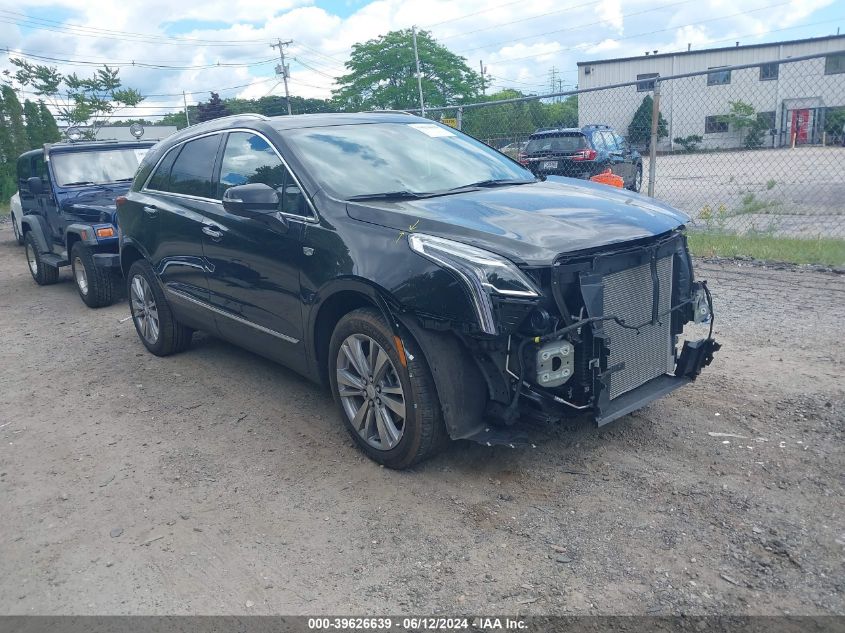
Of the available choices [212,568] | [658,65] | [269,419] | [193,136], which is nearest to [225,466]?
[269,419]

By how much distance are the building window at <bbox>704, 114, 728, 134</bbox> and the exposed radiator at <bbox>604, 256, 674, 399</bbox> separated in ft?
52.4

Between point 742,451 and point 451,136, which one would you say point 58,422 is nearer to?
point 451,136

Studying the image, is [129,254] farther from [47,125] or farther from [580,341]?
[47,125]

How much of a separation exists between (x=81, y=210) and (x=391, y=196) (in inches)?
240

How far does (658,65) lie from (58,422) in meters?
47.3

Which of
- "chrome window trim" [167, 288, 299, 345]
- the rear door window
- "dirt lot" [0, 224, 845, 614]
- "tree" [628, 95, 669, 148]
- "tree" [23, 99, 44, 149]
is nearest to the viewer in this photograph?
"dirt lot" [0, 224, 845, 614]

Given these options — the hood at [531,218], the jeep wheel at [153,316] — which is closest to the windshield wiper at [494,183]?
the hood at [531,218]

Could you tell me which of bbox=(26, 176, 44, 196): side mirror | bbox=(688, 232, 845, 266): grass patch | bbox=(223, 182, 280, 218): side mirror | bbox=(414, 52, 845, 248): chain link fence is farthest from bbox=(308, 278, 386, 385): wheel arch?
bbox=(26, 176, 44, 196): side mirror

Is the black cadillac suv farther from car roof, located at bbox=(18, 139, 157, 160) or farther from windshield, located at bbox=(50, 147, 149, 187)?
car roof, located at bbox=(18, 139, 157, 160)

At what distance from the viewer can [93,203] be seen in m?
8.98

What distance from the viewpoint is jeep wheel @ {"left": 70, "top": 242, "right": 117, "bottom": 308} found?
331 inches

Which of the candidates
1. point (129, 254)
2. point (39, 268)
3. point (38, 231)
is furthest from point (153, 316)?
point (39, 268)

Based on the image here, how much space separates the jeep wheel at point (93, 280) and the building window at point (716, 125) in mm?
15229

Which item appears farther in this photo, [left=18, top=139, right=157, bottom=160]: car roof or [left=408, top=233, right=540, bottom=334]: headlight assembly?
[left=18, top=139, right=157, bottom=160]: car roof
